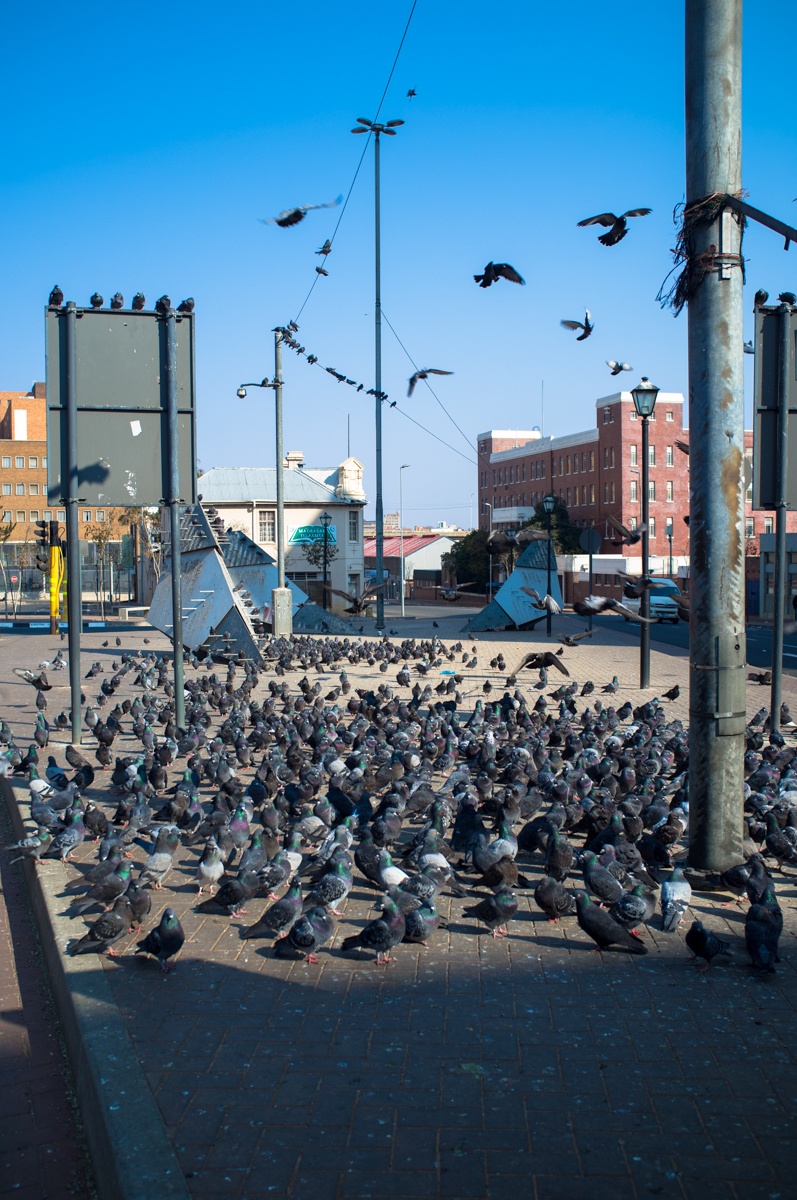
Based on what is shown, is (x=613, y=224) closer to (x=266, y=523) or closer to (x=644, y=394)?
(x=644, y=394)

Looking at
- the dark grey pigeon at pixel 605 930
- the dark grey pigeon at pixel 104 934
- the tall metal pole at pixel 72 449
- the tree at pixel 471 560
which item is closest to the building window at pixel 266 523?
the tree at pixel 471 560

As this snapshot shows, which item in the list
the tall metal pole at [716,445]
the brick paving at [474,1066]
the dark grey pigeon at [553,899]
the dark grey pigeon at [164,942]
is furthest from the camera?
the tall metal pole at [716,445]

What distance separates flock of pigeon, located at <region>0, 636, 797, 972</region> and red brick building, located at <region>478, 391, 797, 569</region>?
53.1 metres

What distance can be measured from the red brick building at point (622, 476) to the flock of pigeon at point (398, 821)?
53.1 metres

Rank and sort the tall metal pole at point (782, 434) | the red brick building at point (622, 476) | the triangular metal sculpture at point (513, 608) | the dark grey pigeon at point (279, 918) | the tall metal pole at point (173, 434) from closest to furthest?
the dark grey pigeon at point (279, 918)
the tall metal pole at point (782, 434)
the tall metal pole at point (173, 434)
the triangular metal sculpture at point (513, 608)
the red brick building at point (622, 476)

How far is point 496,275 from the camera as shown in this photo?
36.5ft

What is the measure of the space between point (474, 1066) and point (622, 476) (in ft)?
217

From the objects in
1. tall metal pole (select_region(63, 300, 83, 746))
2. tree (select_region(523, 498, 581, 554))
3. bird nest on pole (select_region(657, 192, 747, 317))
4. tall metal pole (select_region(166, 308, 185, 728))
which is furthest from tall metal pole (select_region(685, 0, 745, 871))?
tree (select_region(523, 498, 581, 554))

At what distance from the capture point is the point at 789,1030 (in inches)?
168

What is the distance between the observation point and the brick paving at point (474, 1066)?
3291mm

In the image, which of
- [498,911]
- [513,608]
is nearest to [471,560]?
[513,608]

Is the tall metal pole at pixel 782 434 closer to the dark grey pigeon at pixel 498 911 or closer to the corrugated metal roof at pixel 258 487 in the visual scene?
the dark grey pigeon at pixel 498 911

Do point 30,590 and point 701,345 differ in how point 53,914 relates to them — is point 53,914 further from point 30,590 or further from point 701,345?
point 30,590

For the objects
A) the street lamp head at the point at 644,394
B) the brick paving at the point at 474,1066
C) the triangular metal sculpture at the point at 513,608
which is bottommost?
the brick paving at the point at 474,1066
